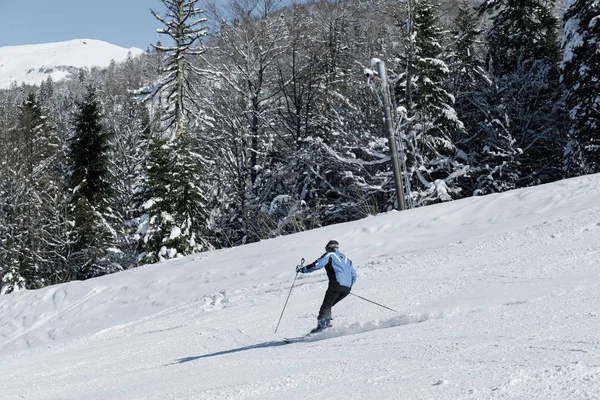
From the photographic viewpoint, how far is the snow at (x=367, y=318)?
5.95 meters

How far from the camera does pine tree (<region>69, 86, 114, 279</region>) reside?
3155cm

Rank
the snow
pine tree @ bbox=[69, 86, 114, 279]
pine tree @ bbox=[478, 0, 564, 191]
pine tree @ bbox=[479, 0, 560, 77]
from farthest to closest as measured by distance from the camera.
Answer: pine tree @ bbox=[69, 86, 114, 279]
pine tree @ bbox=[479, 0, 560, 77]
pine tree @ bbox=[478, 0, 564, 191]
the snow

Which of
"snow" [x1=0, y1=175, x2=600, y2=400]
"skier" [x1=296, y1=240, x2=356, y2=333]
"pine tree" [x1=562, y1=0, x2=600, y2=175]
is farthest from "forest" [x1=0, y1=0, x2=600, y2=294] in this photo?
"skier" [x1=296, y1=240, x2=356, y2=333]

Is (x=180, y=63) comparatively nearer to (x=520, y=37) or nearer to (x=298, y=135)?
(x=298, y=135)

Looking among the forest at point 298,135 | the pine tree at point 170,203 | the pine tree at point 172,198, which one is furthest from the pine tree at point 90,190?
the pine tree at point 170,203

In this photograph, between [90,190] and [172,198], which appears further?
[90,190]

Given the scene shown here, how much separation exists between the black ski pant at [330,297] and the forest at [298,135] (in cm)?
1075

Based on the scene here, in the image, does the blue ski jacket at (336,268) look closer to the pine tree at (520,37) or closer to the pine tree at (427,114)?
the pine tree at (427,114)

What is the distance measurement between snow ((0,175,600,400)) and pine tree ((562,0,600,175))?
190 inches

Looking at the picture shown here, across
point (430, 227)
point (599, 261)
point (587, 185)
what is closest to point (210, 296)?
point (430, 227)

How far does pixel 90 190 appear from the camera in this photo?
34.2 metres

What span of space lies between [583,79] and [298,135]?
49.3 ft

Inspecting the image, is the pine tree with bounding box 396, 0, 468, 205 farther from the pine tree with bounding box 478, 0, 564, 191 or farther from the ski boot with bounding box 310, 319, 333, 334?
the ski boot with bounding box 310, 319, 333, 334

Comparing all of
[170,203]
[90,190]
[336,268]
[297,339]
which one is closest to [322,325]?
[297,339]
